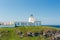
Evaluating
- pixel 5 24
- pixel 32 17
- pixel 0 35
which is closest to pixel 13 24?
pixel 5 24

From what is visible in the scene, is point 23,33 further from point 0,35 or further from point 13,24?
point 13,24

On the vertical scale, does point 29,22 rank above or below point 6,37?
above

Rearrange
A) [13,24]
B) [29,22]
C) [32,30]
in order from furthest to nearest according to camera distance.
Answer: [29,22] < [13,24] < [32,30]

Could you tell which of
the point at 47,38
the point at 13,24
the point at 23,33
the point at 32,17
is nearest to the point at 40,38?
the point at 47,38

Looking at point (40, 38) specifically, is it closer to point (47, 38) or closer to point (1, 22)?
point (47, 38)

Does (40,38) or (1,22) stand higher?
(1,22)

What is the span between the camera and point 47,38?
60406mm

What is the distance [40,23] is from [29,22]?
237 inches

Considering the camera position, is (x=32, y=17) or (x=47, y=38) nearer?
(x=47, y=38)

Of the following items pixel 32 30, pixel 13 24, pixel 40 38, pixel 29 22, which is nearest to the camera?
pixel 40 38

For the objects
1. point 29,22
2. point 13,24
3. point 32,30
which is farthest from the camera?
→ point 29,22

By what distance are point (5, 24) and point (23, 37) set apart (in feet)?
73.5

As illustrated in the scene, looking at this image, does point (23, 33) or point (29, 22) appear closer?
point (23, 33)

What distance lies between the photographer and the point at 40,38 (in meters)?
59.2
